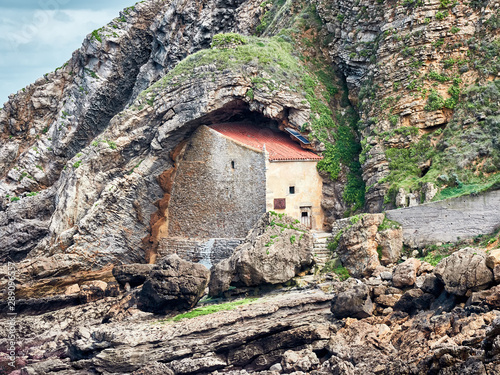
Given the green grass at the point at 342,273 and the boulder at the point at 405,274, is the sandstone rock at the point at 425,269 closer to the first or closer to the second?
the boulder at the point at 405,274

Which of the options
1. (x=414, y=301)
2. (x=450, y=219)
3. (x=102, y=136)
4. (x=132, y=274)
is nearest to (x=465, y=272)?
(x=414, y=301)

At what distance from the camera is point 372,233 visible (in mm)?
26797

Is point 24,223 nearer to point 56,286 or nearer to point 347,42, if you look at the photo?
point 56,286

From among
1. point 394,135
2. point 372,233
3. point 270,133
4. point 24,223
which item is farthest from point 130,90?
point 372,233

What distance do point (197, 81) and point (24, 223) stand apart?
15438mm

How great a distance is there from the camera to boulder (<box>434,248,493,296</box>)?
65.9ft

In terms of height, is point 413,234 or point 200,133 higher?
point 200,133

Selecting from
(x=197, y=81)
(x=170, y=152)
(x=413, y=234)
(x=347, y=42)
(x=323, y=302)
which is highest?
(x=347, y=42)

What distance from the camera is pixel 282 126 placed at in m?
36.2

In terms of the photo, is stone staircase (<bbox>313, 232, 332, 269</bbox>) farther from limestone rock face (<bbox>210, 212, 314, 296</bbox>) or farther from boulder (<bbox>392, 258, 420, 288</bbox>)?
boulder (<bbox>392, 258, 420, 288</bbox>)

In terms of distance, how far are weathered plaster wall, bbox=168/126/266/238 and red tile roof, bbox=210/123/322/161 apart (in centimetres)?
71

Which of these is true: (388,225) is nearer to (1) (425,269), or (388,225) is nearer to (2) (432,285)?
(1) (425,269)

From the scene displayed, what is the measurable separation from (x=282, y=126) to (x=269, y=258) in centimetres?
1107

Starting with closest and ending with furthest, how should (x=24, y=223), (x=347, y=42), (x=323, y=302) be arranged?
(x=323, y=302), (x=347, y=42), (x=24, y=223)
